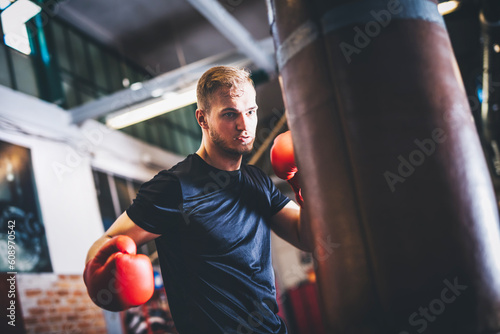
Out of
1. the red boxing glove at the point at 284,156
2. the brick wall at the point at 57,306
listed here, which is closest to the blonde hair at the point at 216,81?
the red boxing glove at the point at 284,156

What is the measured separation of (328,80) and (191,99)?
187 inches

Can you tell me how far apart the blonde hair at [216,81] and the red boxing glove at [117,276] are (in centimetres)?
55

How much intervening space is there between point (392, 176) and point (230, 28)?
4.39m

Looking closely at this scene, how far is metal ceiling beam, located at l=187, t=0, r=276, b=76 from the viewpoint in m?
Answer: 4.85

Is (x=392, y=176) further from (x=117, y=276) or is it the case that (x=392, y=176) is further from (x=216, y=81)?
(x=117, y=276)

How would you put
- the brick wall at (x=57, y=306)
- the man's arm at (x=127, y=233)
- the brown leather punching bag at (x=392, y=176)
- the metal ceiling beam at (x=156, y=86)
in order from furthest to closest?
the metal ceiling beam at (x=156, y=86) < the brick wall at (x=57, y=306) < the man's arm at (x=127, y=233) < the brown leather punching bag at (x=392, y=176)

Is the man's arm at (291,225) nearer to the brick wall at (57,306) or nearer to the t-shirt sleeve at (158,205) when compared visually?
the t-shirt sleeve at (158,205)

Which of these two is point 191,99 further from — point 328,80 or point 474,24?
point 474,24

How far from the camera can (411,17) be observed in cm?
106

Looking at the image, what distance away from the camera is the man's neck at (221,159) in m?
1.66

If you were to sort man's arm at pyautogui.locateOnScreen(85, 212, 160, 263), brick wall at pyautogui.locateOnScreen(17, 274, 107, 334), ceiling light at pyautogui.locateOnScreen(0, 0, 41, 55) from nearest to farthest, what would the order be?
man's arm at pyautogui.locateOnScreen(85, 212, 160, 263) → brick wall at pyautogui.locateOnScreen(17, 274, 107, 334) → ceiling light at pyautogui.locateOnScreen(0, 0, 41, 55)

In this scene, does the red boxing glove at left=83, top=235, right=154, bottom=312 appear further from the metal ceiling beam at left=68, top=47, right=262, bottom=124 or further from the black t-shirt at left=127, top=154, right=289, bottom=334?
the metal ceiling beam at left=68, top=47, right=262, bottom=124

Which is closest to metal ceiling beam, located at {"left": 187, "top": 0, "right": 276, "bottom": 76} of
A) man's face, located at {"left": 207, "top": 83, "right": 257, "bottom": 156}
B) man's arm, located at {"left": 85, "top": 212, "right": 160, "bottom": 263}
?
man's face, located at {"left": 207, "top": 83, "right": 257, "bottom": 156}

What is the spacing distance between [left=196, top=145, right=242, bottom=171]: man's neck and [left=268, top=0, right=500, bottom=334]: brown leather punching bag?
22.6 inches
